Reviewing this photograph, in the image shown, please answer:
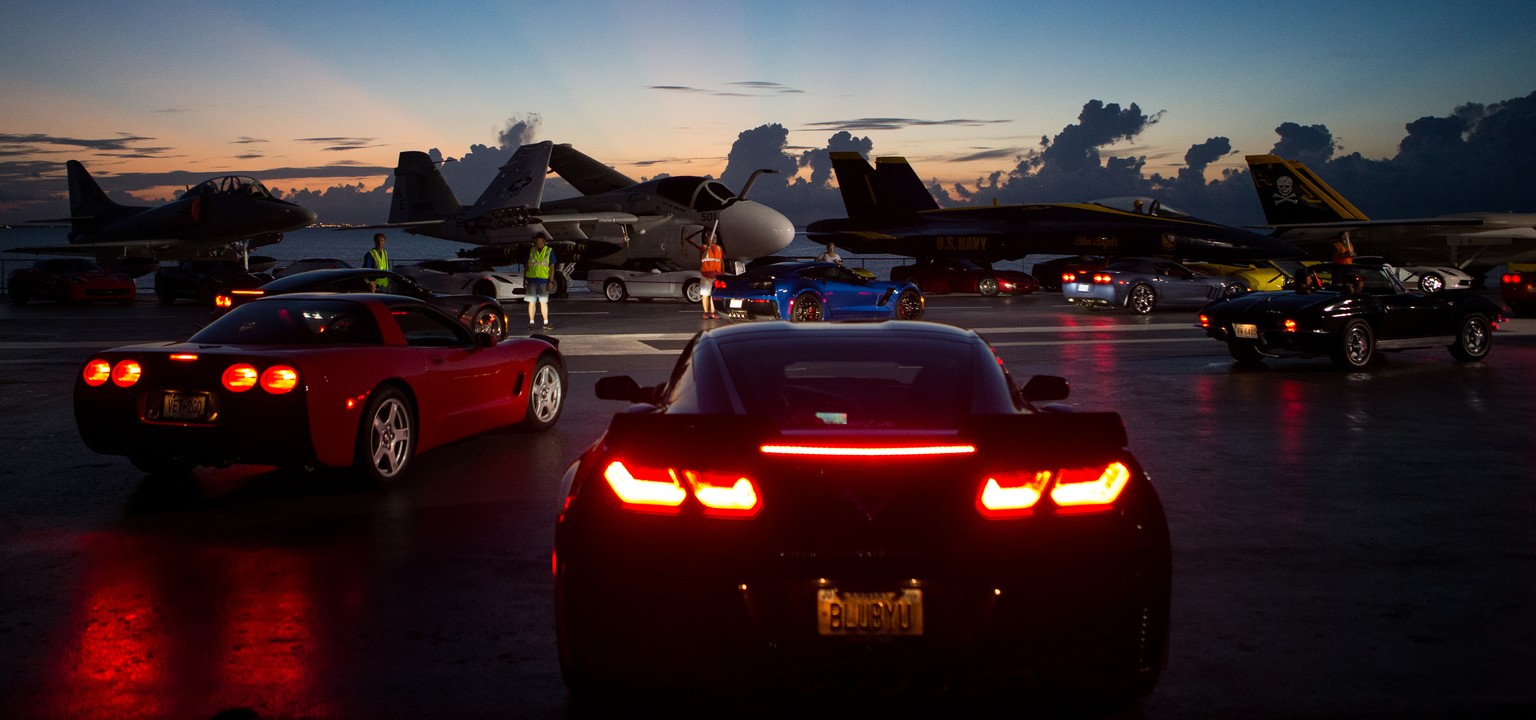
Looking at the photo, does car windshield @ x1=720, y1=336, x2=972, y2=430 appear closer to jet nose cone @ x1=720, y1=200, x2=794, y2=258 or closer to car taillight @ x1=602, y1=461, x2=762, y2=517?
car taillight @ x1=602, y1=461, x2=762, y2=517

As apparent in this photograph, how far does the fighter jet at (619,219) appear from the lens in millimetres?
38500

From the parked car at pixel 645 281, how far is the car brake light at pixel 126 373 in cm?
2791

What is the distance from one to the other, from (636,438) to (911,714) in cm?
133

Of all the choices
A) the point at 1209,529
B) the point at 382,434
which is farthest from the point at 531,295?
Answer: the point at 1209,529

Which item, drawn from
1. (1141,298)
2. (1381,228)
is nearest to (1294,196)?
(1381,228)

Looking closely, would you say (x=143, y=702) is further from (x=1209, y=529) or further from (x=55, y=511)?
(x=1209, y=529)

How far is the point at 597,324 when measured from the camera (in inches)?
1022

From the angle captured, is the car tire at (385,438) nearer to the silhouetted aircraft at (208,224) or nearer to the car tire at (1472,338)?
the car tire at (1472,338)

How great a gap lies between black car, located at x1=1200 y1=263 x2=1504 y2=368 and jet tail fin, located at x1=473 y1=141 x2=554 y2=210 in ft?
82.6

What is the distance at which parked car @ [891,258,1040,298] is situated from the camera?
4172 centimetres

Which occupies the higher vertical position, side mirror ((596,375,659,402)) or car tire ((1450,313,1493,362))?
side mirror ((596,375,659,402))

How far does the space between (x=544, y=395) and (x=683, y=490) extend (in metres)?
7.34

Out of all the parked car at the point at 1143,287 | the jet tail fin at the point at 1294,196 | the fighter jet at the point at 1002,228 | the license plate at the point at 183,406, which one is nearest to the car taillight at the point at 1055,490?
the license plate at the point at 183,406

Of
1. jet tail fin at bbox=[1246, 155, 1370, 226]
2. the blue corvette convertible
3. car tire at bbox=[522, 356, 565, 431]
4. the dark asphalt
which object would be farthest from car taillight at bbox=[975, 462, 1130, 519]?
jet tail fin at bbox=[1246, 155, 1370, 226]
